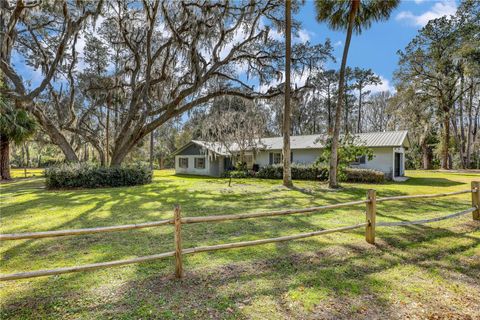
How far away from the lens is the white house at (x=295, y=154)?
17.7 metres

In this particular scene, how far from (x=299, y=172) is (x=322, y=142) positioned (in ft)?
9.70

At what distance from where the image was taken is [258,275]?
380 centimetres

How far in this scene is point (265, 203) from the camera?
9266mm

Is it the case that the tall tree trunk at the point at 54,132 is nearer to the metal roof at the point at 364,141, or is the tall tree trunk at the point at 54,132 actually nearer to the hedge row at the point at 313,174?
the hedge row at the point at 313,174

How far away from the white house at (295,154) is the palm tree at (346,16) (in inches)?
157

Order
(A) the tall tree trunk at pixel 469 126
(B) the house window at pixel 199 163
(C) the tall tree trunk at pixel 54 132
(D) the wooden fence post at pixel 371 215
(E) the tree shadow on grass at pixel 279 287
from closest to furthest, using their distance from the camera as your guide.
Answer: (E) the tree shadow on grass at pixel 279 287 → (D) the wooden fence post at pixel 371 215 → (C) the tall tree trunk at pixel 54 132 → (B) the house window at pixel 199 163 → (A) the tall tree trunk at pixel 469 126

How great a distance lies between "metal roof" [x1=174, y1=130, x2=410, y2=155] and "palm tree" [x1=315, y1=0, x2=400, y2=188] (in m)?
3.90

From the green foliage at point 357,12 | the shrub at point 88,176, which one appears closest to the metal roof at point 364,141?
the green foliage at point 357,12

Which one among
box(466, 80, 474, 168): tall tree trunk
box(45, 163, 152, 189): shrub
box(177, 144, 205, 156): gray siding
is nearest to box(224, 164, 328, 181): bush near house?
box(177, 144, 205, 156): gray siding

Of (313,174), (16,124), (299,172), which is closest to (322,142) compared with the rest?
(313,174)

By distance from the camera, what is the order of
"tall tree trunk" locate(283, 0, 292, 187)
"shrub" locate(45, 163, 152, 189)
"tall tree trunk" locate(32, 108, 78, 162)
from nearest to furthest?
"tall tree trunk" locate(283, 0, 292, 187), "shrub" locate(45, 163, 152, 189), "tall tree trunk" locate(32, 108, 78, 162)

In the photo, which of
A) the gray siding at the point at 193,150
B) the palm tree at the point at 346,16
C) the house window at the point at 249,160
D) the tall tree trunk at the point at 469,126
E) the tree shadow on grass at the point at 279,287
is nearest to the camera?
the tree shadow on grass at the point at 279,287

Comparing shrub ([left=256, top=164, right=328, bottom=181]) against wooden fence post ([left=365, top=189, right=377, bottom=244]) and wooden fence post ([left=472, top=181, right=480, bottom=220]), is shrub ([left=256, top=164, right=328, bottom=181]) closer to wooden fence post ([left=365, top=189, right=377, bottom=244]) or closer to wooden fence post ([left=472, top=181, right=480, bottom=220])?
wooden fence post ([left=472, top=181, right=480, bottom=220])

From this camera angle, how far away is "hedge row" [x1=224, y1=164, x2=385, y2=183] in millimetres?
16391
